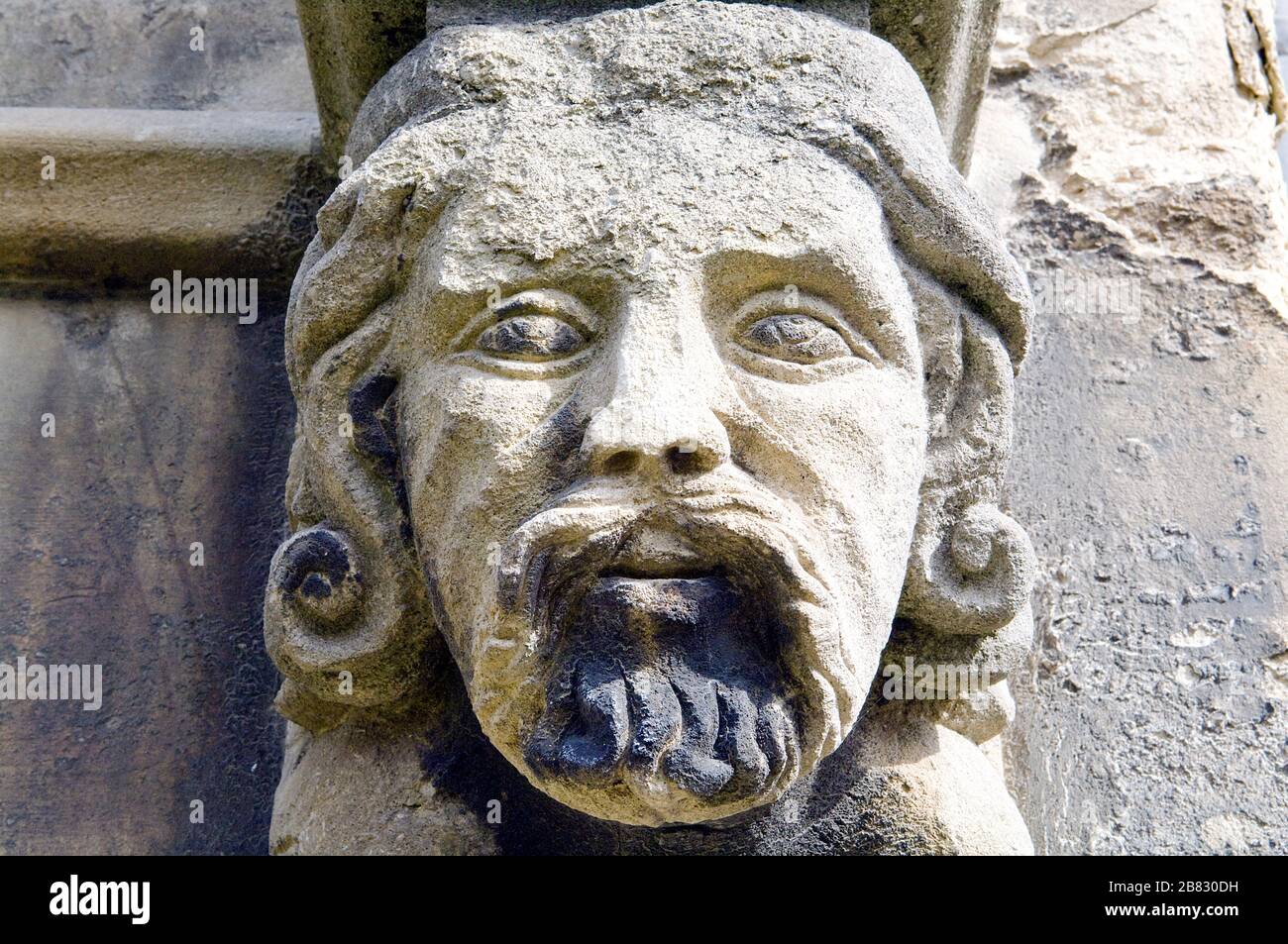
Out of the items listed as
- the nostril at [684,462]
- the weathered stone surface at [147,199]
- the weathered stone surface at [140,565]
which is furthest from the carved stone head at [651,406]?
the weathered stone surface at [147,199]

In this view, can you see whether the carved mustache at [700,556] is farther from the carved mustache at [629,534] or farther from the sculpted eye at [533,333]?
the sculpted eye at [533,333]

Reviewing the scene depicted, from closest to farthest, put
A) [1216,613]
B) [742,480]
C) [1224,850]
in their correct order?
1. [742,480]
2. [1224,850]
3. [1216,613]

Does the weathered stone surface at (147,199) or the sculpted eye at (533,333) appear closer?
the sculpted eye at (533,333)

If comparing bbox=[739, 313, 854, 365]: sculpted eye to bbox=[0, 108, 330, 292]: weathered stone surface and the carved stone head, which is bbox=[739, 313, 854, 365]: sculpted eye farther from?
bbox=[0, 108, 330, 292]: weathered stone surface

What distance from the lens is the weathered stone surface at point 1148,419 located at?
2600 millimetres

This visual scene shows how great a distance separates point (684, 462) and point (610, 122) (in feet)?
1.85

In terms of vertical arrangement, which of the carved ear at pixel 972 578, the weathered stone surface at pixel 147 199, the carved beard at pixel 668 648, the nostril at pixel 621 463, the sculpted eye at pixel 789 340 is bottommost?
the weathered stone surface at pixel 147 199

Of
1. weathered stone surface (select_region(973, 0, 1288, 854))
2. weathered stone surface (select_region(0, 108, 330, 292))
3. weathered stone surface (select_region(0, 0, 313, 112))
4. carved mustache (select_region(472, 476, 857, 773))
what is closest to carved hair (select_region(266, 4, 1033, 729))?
carved mustache (select_region(472, 476, 857, 773))

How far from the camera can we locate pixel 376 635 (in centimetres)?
223

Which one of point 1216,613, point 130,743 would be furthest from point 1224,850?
point 130,743

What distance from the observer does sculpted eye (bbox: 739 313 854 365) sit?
212 cm

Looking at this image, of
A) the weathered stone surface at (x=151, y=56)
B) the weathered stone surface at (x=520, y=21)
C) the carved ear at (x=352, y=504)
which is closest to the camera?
the carved ear at (x=352, y=504)

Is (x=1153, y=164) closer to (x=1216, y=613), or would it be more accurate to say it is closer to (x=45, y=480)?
(x=1216, y=613)

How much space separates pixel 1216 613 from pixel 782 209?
1.14m
